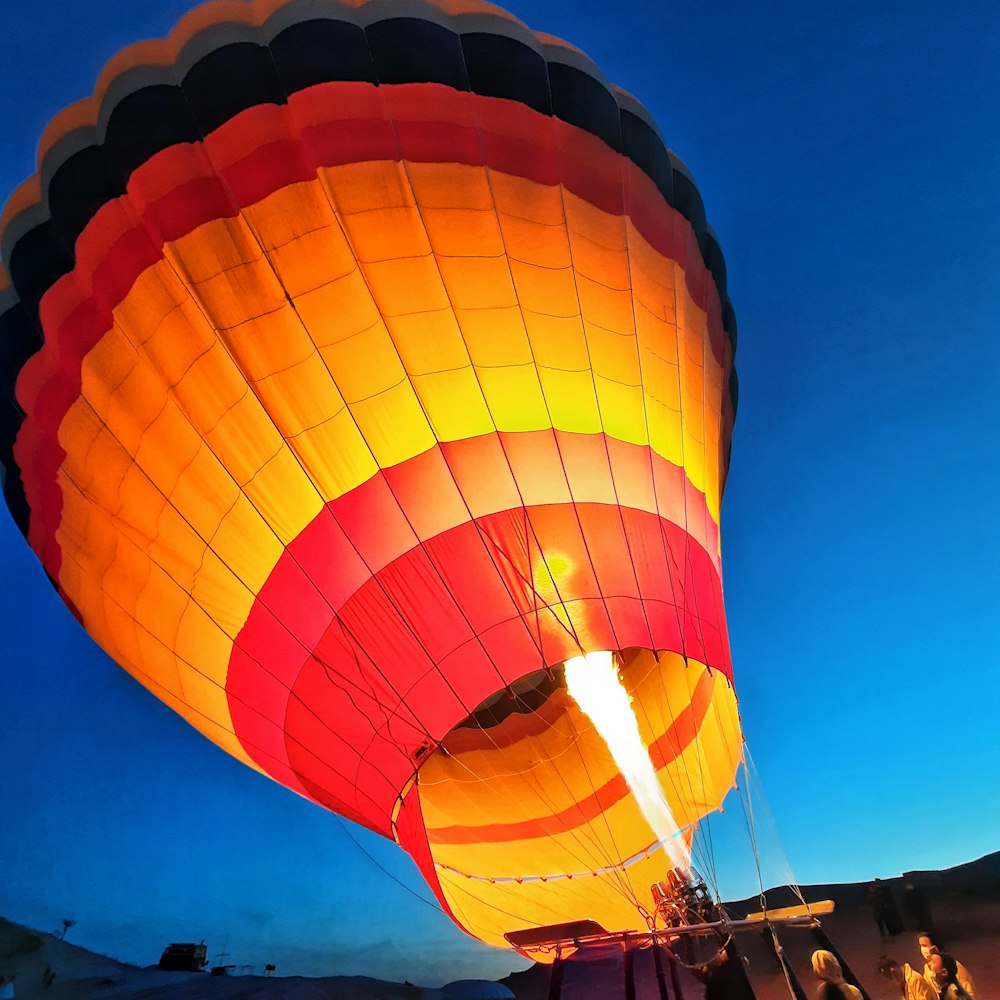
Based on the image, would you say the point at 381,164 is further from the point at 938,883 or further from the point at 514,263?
the point at 938,883

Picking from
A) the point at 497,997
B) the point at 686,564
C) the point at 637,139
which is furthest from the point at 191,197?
the point at 497,997

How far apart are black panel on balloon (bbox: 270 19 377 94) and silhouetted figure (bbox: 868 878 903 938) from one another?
13330 mm

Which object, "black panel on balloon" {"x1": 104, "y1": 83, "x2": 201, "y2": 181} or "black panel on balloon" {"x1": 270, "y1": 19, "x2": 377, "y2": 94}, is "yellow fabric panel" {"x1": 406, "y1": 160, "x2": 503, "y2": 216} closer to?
"black panel on balloon" {"x1": 270, "y1": 19, "x2": 377, "y2": 94}

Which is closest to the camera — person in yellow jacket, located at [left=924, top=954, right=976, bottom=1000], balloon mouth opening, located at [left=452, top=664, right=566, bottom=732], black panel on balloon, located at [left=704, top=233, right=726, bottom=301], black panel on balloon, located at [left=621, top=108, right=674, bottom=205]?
black panel on balloon, located at [left=621, top=108, right=674, bottom=205]

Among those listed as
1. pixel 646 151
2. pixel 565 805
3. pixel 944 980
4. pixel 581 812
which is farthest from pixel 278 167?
pixel 944 980

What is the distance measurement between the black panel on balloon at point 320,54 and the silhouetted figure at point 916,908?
13437 millimetres

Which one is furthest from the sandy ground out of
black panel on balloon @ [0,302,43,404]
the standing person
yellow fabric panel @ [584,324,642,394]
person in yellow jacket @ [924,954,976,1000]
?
black panel on balloon @ [0,302,43,404]

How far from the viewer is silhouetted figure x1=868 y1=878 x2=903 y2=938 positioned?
10.4 meters

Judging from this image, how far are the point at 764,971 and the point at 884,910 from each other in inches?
104

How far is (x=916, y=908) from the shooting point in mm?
10695

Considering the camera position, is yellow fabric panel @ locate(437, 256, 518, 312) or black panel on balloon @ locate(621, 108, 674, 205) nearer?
yellow fabric panel @ locate(437, 256, 518, 312)

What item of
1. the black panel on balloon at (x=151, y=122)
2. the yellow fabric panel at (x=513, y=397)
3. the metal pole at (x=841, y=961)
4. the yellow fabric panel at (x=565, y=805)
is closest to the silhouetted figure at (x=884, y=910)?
the yellow fabric panel at (x=565, y=805)

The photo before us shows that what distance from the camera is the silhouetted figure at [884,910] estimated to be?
1039cm

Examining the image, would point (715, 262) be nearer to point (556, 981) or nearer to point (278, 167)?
point (278, 167)
